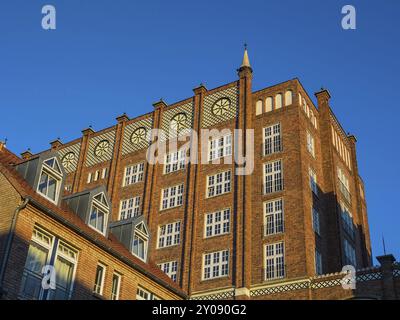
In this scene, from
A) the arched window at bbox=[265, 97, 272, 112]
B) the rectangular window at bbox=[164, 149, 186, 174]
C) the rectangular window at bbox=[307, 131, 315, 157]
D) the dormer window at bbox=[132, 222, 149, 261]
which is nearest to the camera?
the dormer window at bbox=[132, 222, 149, 261]

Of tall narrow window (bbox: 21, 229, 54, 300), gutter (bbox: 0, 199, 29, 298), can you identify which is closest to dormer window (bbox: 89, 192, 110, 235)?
tall narrow window (bbox: 21, 229, 54, 300)

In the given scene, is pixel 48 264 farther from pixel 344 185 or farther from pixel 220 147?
pixel 344 185

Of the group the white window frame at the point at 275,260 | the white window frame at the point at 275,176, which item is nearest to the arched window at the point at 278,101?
the white window frame at the point at 275,176

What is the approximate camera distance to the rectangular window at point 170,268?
43.4 m

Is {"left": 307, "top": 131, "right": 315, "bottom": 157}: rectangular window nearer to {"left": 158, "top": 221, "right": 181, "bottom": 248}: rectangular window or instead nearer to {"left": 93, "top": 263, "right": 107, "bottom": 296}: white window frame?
{"left": 158, "top": 221, "right": 181, "bottom": 248}: rectangular window

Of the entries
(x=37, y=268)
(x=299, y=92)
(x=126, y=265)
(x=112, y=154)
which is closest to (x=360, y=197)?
(x=299, y=92)

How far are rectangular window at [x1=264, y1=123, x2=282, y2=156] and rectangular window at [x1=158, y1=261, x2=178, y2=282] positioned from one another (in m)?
11.2

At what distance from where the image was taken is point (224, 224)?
141 ft

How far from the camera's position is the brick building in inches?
1550

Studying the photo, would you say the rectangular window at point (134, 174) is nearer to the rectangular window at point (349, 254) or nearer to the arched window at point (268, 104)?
the arched window at point (268, 104)

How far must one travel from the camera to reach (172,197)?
47.5 metres

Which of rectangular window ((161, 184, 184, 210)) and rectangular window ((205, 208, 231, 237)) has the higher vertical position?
rectangular window ((161, 184, 184, 210))

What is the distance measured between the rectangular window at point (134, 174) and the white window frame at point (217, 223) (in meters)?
9.12
